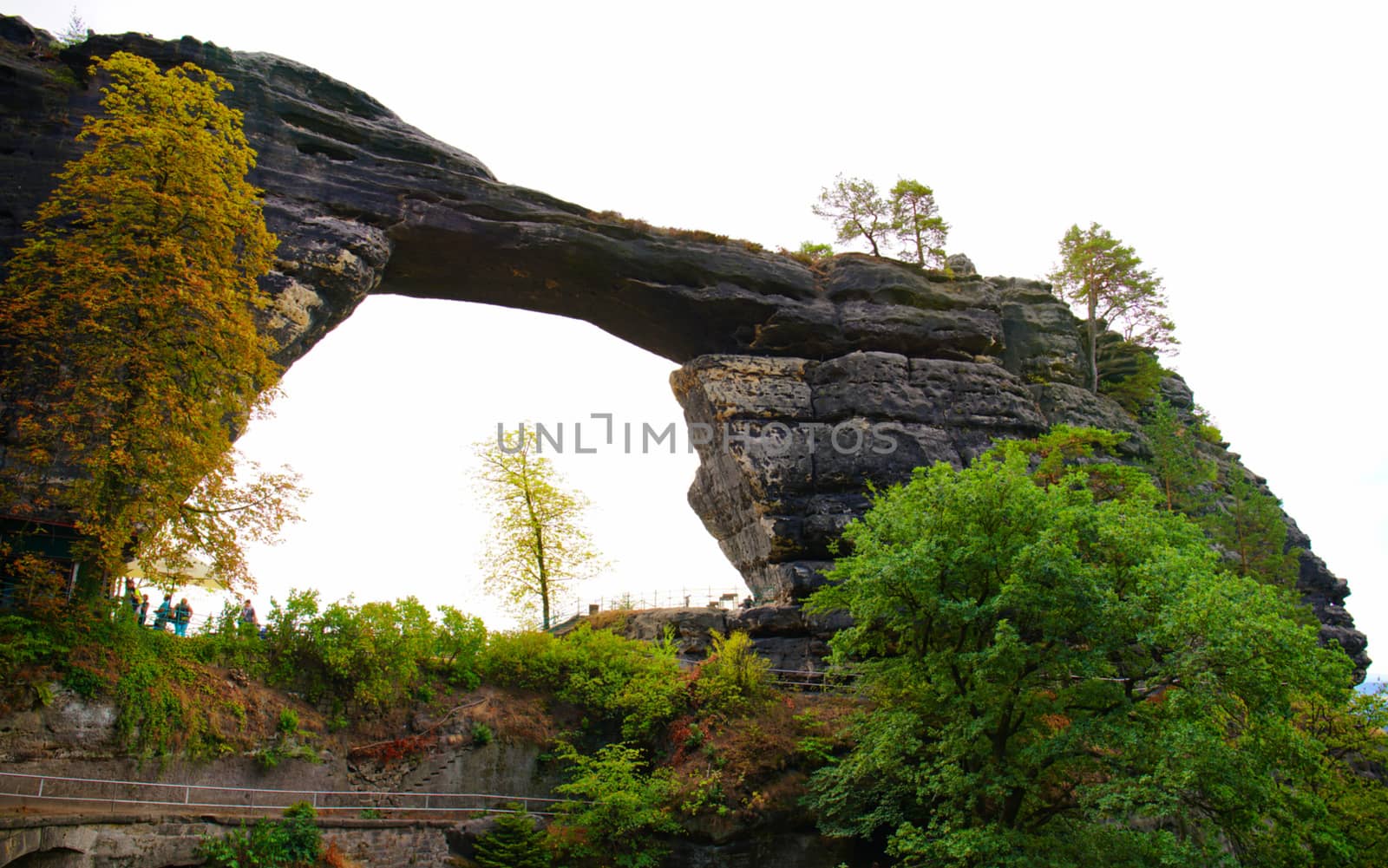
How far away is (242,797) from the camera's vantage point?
1517 cm

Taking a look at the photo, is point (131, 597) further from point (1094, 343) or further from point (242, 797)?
point (1094, 343)

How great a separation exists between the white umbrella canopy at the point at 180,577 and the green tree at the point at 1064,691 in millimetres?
11896

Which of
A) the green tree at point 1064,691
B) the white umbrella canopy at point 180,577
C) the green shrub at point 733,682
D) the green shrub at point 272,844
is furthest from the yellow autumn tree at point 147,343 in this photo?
the green tree at point 1064,691

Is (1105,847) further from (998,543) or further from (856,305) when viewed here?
(856,305)

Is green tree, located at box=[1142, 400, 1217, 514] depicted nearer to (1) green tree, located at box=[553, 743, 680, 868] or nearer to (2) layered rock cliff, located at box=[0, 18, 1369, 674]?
(2) layered rock cliff, located at box=[0, 18, 1369, 674]

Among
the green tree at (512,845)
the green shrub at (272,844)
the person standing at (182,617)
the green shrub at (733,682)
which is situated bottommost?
the green tree at (512,845)

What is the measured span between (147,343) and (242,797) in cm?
809

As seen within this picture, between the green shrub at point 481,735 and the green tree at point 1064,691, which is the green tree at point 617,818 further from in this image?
the green tree at point 1064,691

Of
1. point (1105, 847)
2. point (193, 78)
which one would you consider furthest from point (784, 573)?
point (193, 78)

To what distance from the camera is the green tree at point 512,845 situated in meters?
15.4

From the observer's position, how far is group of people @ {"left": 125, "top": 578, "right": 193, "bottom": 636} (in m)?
16.3

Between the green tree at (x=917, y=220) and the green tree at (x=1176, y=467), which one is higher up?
the green tree at (x=917, y=220)

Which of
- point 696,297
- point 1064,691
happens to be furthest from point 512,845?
point 696,297

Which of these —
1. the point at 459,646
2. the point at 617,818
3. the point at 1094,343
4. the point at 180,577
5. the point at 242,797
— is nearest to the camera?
the point at 242,797
